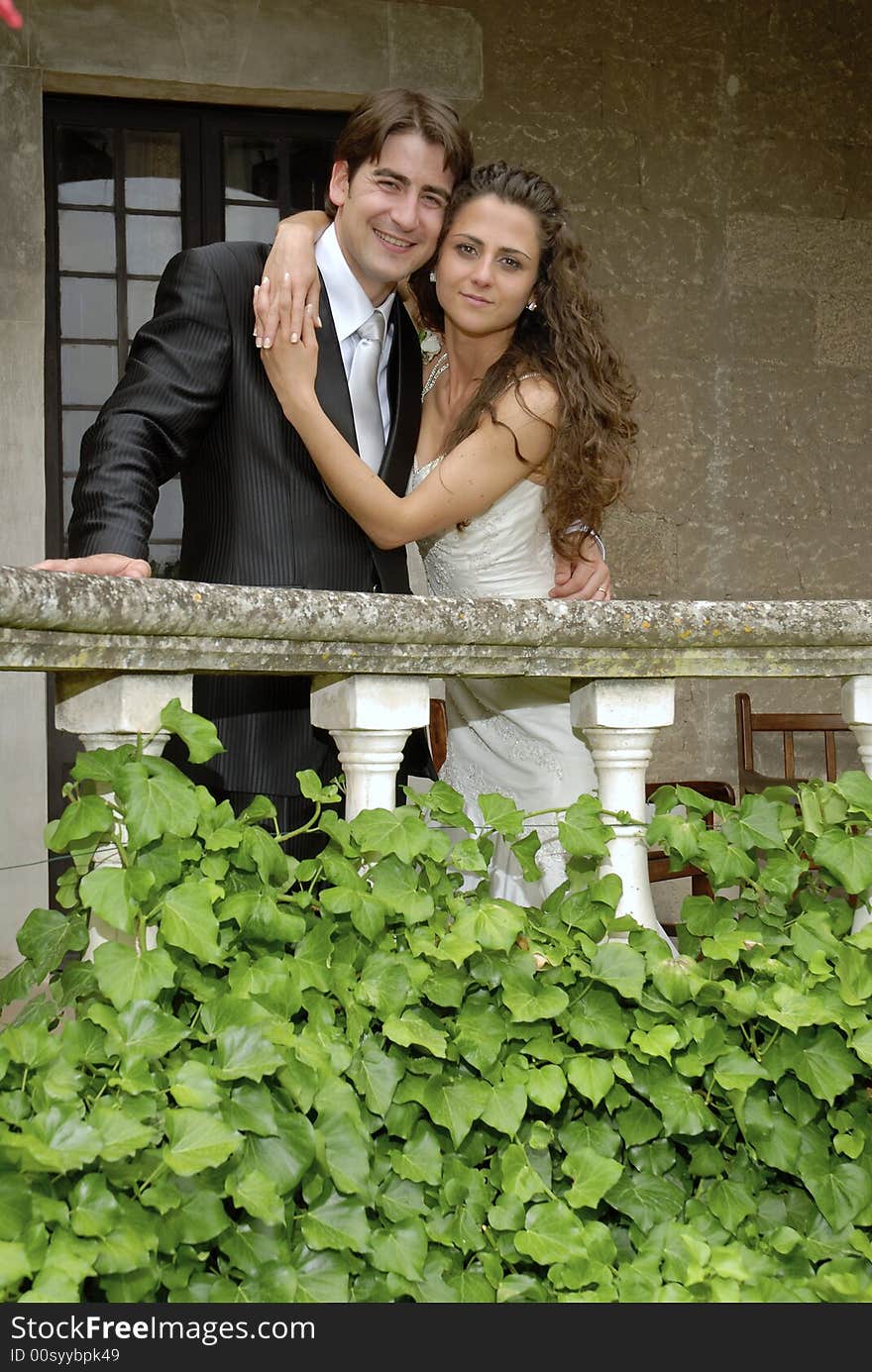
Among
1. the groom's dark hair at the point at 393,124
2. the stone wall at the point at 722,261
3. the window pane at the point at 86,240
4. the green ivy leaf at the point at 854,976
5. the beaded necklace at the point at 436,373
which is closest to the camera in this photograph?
the green ivy leaf at the point at 854,976

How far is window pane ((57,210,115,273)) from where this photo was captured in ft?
13.8

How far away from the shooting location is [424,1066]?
137 centimetres

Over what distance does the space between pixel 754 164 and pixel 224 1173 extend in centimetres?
425

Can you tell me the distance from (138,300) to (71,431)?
48cm

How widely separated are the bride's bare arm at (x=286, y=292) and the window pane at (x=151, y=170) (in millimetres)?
2631

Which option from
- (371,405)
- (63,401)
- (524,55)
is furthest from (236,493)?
(524,55)

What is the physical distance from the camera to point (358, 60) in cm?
413

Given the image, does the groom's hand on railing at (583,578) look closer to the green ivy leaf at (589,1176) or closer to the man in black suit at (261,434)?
the man in black suit at (261,434)

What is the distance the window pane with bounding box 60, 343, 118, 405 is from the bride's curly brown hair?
233 cm

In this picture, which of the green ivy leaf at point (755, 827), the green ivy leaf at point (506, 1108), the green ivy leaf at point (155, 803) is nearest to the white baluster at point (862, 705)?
the green ivy leaf at point (755, 827)

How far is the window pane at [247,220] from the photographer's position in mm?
4246

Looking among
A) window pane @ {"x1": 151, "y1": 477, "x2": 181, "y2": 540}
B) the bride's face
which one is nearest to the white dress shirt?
the bride's face

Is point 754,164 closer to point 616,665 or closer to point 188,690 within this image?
point 616,665
